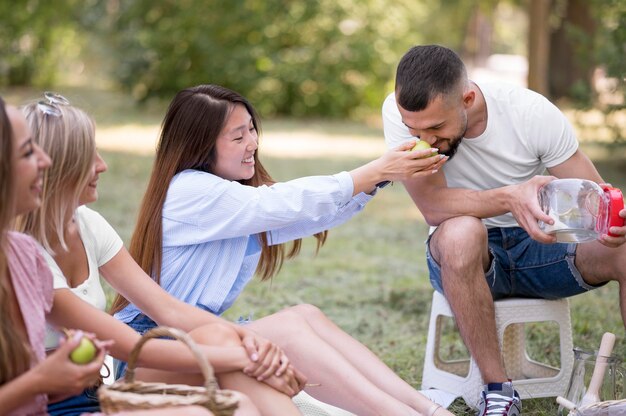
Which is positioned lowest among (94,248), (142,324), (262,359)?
(142,324)

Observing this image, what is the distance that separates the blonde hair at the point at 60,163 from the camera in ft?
8.05

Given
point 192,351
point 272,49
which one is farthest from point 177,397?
point 272,49

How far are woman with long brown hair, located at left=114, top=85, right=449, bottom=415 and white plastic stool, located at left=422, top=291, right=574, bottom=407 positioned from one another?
65 centimetres

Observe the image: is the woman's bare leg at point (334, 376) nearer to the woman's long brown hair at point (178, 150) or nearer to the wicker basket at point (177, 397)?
the woman's long brown hair at point (178, 150)

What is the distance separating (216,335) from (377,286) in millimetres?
3351

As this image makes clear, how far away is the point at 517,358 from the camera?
4055 mm

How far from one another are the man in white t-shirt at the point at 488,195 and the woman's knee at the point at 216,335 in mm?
1040

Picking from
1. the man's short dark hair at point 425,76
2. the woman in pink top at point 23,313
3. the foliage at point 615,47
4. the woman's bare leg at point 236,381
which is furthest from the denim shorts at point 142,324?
the foliage at point 615,47

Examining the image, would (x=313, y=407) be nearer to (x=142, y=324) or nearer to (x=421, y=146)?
(x=142, y=324)

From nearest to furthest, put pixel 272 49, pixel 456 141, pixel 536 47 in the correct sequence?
pixel 456 141 → pixel 536 47 → pixel 272 49

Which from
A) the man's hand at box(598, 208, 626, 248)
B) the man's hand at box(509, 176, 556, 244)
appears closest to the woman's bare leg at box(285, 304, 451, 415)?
the man's hand at box(509, 176, 556, 244)

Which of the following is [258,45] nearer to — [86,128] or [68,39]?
[68,39]

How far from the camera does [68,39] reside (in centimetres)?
2059

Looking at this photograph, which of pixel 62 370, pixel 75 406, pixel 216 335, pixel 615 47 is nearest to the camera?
pixel 62 370
